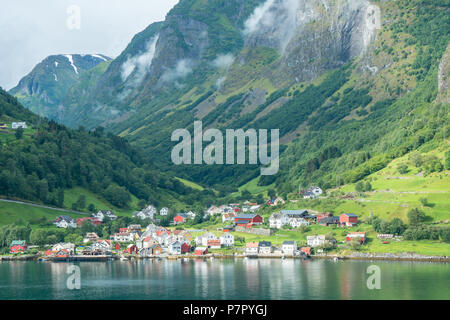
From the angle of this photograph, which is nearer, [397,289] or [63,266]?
[397,289]

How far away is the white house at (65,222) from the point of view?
15251 cm

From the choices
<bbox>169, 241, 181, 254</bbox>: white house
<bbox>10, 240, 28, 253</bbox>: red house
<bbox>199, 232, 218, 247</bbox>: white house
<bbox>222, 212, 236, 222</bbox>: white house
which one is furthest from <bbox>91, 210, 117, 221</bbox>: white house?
<bbox>199, 232, 218, 247</bbox>: white house

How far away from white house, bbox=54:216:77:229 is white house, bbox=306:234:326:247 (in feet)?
202

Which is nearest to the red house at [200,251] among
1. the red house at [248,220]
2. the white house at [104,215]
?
the red house at [248,220]

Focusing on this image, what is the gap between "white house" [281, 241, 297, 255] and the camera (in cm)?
11965

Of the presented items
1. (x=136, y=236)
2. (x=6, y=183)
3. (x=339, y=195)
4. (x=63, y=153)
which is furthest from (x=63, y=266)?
(x=63, y=153)

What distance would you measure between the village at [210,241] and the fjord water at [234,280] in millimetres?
8098

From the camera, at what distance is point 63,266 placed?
4540 inches

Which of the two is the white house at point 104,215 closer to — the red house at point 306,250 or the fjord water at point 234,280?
the fjord water at point 234,280

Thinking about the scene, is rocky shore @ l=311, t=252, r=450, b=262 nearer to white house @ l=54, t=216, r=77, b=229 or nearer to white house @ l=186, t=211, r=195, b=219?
white house @ l=186, t=211, r=195, b=219

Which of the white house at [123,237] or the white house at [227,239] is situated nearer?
the white house at [227,239]

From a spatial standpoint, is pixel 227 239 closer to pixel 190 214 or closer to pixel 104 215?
pixel 190 214

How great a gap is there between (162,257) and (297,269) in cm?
3967

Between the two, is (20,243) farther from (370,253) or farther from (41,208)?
(370,253)
